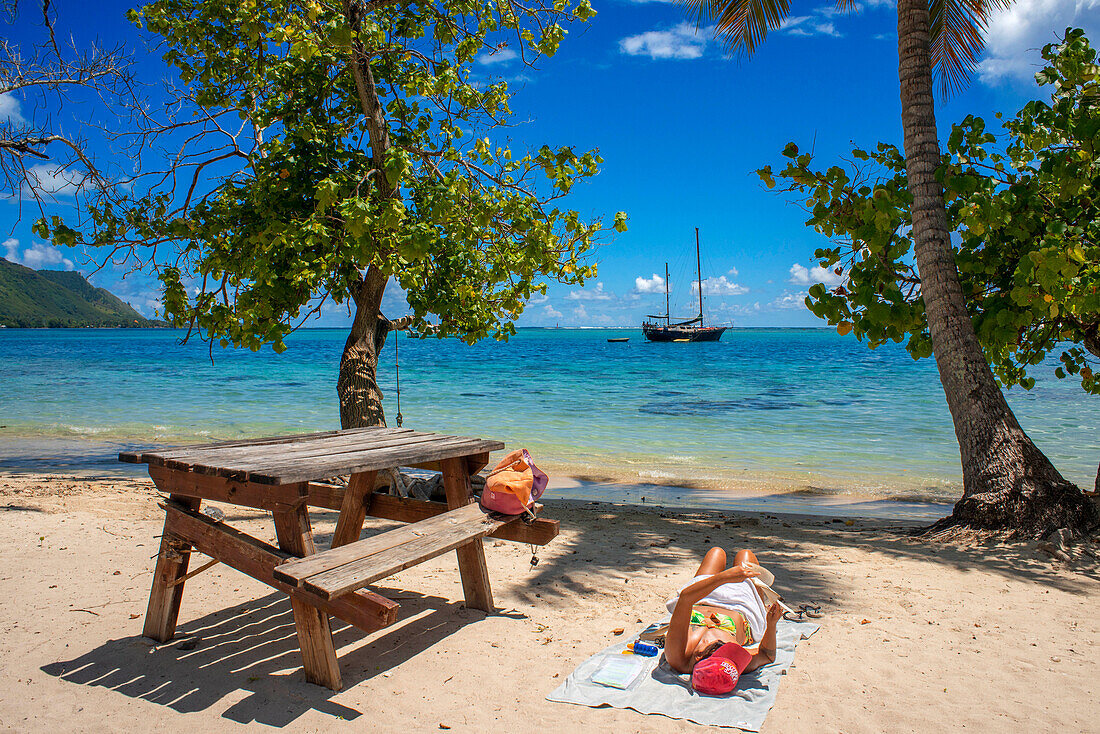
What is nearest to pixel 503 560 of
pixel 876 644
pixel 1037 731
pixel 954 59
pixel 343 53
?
pixel 876 644

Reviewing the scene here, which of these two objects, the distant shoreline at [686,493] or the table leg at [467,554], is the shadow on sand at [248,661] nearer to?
the table leg at [467,554]

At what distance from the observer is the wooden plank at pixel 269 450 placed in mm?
3150

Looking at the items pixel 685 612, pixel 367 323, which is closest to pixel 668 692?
pixel 685 612

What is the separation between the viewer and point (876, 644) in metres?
3.67

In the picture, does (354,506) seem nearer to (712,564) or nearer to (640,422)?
(712,564)

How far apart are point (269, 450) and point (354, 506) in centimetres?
65

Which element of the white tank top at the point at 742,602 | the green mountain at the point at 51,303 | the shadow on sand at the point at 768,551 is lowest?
the shadow on sand at the point at 768,551

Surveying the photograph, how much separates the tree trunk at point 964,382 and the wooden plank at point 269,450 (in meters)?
4.65

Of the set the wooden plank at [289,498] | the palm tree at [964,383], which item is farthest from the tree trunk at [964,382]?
the wooden plank at [289,498]

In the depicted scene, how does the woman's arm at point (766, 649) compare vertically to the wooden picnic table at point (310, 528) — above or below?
below

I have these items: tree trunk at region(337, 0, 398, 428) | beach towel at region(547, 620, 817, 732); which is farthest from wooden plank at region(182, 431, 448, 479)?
tree trunk at region(337, 0, 398, 428)

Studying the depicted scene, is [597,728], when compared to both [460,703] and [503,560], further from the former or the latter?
[503,560]

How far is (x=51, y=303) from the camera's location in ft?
479

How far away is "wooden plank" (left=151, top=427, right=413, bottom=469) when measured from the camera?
10.3 feet
